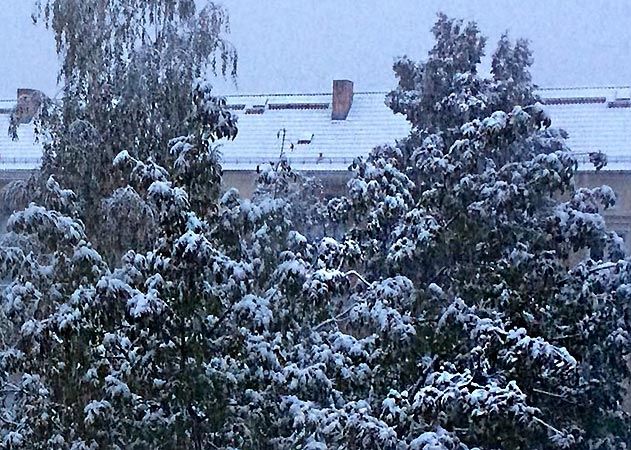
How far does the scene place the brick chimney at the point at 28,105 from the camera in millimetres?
5629

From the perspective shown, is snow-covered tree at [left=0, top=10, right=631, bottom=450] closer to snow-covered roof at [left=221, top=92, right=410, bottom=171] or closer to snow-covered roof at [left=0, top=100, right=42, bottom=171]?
snow-covered roof at [left=0, top=100, right=42, bottom=171]

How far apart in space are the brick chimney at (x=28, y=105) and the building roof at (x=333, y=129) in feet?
1.51

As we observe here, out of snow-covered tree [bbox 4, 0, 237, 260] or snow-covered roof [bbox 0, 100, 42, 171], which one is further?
snow-covered roof [bbox 0, 100, 42, 171]

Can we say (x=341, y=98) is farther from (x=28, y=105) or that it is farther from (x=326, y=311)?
(x=326, y=311)

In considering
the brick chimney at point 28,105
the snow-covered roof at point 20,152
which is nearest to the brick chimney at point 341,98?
the snow-covered roof at point 20,152

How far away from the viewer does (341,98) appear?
956cm

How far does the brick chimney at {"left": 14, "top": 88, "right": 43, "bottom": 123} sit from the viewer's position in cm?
563

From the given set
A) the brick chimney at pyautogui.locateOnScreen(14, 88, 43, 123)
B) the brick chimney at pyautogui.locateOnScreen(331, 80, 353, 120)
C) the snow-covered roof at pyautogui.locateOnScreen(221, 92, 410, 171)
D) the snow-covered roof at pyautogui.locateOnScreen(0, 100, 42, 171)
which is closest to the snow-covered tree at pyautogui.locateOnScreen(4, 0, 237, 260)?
Answer: the brick chimney at pyautogui.locateOnScreen(14, 88, 43, 123)

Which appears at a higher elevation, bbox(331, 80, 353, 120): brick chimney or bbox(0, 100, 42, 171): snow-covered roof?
bbox(331, 80, 353, 120): brick chimney

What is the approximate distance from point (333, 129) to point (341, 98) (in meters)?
0.43

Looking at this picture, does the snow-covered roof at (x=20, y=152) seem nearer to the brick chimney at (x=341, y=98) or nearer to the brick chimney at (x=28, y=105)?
the brick chimney at (x=28, y=105)

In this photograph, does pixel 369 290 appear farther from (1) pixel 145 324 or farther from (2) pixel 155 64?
(2) pixel 155 64

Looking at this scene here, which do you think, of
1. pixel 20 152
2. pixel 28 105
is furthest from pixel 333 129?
pixel 28 105

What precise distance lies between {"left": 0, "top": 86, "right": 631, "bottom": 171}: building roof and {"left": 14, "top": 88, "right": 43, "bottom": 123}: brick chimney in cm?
46
